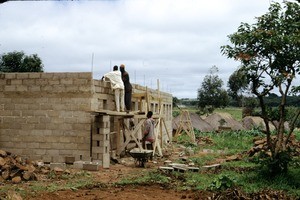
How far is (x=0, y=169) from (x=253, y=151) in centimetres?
1028

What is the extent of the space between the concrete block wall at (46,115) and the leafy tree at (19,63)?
917 inches

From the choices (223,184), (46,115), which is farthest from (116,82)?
(223,184)

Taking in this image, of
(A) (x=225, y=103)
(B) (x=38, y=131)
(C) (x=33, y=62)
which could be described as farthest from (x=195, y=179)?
(A) (x=225, y=103)

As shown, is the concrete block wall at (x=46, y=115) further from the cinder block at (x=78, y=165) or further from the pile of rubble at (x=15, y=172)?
the pile of rubble at (x=15, y=172)

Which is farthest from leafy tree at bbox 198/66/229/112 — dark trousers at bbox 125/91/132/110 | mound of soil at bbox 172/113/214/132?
dark trousers at bbox 125/91/132/110

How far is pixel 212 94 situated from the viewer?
182 feet

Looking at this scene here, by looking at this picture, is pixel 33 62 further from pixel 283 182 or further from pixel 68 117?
pixel 283 182

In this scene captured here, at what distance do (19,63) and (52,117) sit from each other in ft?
83.1

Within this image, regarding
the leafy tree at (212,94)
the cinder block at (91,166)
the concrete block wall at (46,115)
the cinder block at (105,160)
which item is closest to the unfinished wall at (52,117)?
the concrete block wall at (46,115)

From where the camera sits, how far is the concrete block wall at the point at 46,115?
14383mm

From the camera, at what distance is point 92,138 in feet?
46.9

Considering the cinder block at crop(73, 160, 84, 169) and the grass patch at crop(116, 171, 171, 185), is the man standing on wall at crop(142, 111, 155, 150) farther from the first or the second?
the grass patch at crop(116, 171, 171, 185)

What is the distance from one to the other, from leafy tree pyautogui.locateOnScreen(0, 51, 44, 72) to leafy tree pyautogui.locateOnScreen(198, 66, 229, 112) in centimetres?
2466

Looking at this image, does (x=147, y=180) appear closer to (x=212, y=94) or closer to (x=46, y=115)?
(x=46, y=115)
